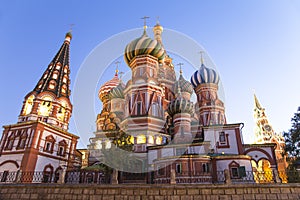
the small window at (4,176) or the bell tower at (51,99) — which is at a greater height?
the bell tower at (51,99)

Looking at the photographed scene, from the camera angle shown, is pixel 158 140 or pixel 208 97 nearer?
pixel 158 140

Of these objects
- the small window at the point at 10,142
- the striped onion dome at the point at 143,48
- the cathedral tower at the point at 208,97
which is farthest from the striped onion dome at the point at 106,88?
the small window at the point at 10,142

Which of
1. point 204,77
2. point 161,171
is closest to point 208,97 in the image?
point 204,77

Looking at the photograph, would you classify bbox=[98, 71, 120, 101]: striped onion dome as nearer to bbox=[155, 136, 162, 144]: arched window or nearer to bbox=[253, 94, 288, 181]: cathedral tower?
bbox=[155, 136, 162, 144]: arched window

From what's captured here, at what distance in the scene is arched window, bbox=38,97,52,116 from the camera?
24.1 meters

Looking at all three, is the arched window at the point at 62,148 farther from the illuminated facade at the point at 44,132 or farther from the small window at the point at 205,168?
the small window at the point at 205,168

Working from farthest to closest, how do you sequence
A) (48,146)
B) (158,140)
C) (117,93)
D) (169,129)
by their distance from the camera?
(117,93)
(169,129)
(158,140)
(48,146)

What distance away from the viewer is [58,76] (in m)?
28.0

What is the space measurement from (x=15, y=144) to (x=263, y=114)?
2510 inches

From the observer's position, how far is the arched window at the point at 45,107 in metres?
24.1

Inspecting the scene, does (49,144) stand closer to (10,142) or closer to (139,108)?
(10,142)

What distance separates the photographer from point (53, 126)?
76.8ft

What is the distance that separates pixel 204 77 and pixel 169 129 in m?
12.0

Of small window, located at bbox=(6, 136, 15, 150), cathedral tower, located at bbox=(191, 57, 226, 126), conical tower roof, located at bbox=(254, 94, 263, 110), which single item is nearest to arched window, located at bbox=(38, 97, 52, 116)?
small window, located at bbox=(6, 136, 15, 150)
